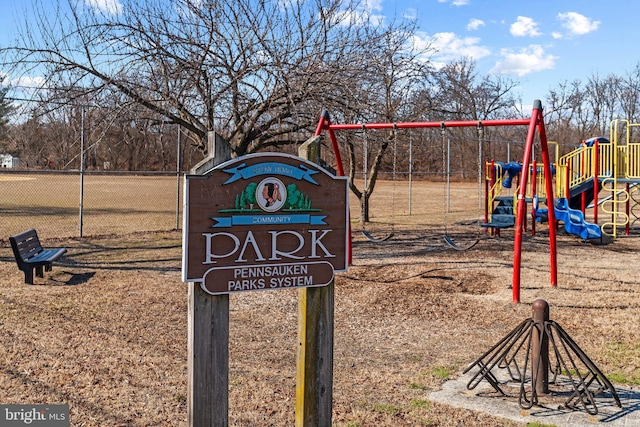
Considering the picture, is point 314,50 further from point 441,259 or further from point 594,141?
point 594,141

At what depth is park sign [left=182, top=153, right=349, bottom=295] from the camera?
310 centimetres

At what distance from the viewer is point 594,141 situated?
15438mm

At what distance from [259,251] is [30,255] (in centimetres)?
680

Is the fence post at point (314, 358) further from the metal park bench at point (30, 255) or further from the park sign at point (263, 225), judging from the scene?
the metal park bench at point (30, 255)

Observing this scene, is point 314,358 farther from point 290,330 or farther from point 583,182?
point 583,182

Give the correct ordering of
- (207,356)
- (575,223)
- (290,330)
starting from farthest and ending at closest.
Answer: (575,223) → (290,330) → (207,356)

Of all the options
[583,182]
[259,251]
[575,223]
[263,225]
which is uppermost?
[583,182]

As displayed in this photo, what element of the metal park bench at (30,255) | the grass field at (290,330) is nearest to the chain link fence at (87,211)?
the metal park bench at (30,255)

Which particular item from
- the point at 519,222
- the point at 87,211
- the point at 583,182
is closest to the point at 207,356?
the point at 519,222

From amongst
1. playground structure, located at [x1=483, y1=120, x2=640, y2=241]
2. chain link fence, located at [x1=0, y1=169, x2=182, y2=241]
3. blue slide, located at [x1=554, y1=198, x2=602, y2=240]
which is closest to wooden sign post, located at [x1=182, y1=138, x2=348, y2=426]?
chain link fence, located at [x1=0, y1=169, x2=182, y2=241]

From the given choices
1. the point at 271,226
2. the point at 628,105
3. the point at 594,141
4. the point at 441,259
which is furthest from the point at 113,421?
the point at 628,105

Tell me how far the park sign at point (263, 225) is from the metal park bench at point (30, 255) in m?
6.18


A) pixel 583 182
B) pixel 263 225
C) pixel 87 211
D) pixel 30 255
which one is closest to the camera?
pixel 263 225

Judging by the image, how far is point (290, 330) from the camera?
6559mm
